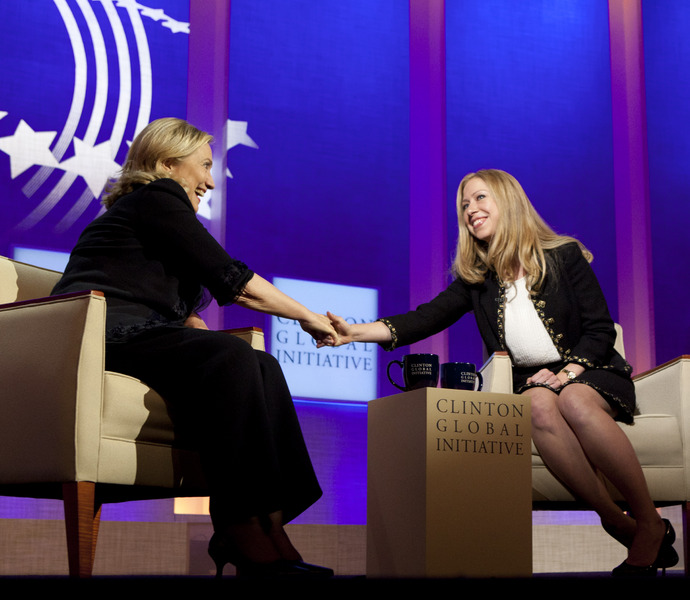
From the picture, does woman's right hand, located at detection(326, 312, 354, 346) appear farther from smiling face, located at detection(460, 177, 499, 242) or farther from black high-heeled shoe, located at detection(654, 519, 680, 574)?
black high-heeled shoe, located at detection(654, 519, 680, 574)

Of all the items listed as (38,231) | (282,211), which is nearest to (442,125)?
(282,211)

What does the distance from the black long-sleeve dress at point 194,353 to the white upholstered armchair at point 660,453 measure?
0.77m

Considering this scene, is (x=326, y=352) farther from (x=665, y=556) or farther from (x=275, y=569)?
(x=275, y=569)

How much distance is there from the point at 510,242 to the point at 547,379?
1.55 ft

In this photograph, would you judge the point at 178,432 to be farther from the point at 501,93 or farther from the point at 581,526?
the point at 501,93

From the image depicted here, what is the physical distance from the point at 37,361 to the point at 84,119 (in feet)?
5.91

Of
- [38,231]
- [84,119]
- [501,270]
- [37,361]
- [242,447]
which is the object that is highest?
[84,119]

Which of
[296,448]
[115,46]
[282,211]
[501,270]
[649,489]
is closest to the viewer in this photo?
[296,448]

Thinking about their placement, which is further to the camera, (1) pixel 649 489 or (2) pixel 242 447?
(1) pixel 649 489

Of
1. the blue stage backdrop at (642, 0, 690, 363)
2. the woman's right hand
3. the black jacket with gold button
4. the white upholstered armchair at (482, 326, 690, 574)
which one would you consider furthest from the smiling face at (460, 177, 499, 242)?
the blue stage backdrop at (642, 0, 690, 363)

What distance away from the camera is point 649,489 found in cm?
240

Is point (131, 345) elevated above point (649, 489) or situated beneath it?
elevated above

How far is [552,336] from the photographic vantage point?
99.8 inches

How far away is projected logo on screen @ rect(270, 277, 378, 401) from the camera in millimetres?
3654
